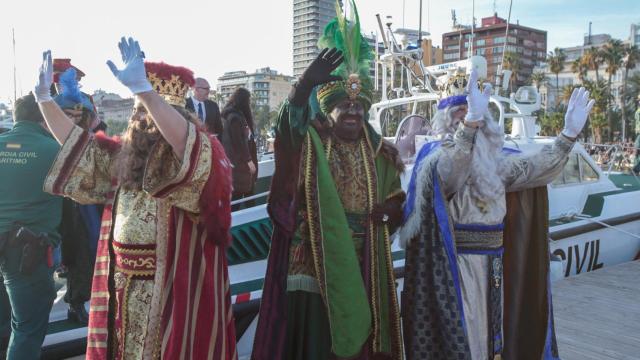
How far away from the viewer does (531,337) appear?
12.6ft

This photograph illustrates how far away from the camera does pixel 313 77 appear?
2.86 m

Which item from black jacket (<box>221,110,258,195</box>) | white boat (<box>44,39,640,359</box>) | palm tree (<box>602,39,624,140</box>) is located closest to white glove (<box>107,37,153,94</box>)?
white boat (<box>44,39,640,359</box>)

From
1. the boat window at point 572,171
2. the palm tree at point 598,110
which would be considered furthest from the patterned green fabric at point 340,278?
the palm tree at point 598,110

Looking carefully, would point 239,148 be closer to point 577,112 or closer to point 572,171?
point 577,112

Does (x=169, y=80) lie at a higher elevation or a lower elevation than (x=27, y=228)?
higher

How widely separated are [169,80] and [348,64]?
1.07 metres

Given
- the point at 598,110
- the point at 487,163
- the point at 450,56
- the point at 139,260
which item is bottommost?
the point at 139,260

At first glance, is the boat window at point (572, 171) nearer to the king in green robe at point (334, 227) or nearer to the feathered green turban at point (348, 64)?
the king in green robe at point (334, 227)

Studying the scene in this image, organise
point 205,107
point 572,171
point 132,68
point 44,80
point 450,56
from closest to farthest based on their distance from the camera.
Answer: point 132,68 → point 44,80 → point 205,107 → point 572,171 → point 450,56

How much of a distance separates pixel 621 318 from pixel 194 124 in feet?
15.2

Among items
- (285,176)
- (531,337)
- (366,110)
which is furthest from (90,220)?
(531,337)

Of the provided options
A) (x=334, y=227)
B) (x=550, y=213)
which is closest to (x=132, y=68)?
(x=334, y=227)

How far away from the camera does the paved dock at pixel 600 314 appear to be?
4.63m

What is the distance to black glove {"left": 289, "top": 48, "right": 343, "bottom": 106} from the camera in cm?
287
